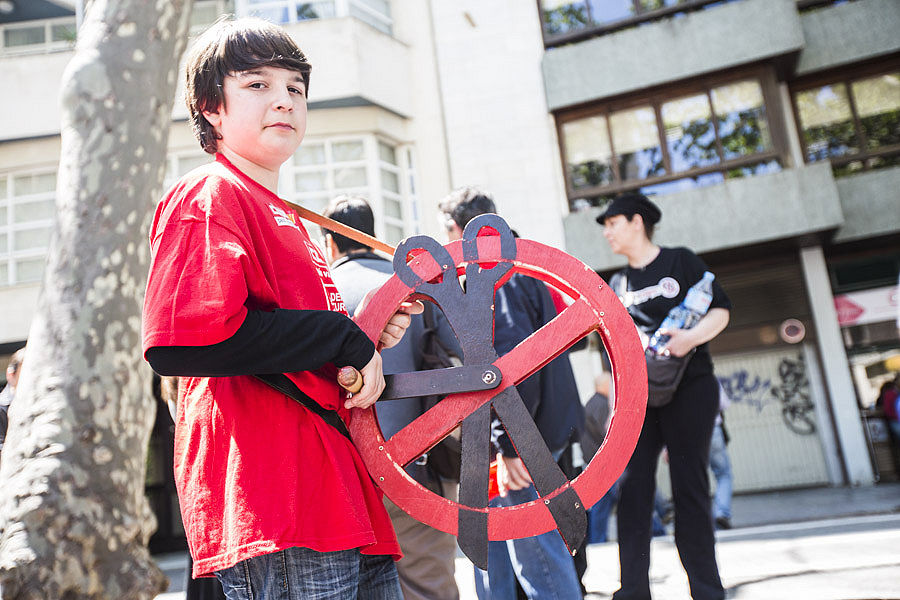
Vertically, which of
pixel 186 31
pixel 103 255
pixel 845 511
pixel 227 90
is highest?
pixel 186 31

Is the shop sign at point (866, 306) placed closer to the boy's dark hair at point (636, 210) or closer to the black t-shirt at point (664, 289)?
the boy's dark hair at point (636, 210)

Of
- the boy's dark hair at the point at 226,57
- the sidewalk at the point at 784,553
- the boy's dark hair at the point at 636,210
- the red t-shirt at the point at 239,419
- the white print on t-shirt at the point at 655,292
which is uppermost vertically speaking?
the boy's dark hair at the point at 636,210

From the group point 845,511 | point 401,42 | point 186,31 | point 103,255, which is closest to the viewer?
point 103,255

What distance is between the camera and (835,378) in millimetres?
12836

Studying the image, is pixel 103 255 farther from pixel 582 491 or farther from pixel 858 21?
pixel 858 21

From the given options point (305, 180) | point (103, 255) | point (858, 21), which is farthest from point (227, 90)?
point (858, 21)

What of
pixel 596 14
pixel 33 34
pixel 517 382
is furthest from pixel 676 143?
pixel 33 34

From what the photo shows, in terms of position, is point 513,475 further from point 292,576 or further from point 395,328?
point 292,576

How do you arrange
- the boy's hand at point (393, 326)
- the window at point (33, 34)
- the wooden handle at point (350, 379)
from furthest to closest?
the window at point (33, 34) < the boy's hand at point (393, 326) < the wooden handle at point (350, 379)

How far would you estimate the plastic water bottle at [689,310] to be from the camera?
365 cm

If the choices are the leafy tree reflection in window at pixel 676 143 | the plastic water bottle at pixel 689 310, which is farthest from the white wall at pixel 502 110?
the plastic water bottle at pixel 689 310

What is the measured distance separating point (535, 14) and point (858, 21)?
550cm

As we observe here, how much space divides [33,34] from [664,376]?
1586 cm

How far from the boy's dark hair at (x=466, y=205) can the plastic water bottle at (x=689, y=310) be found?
3.28ft
